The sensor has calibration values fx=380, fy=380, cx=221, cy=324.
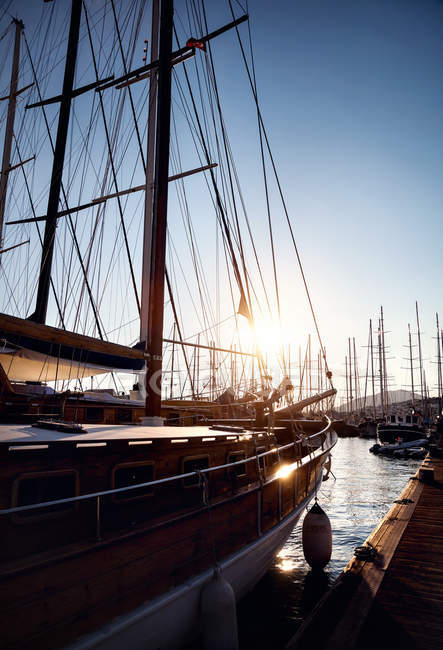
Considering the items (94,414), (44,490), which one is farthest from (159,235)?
(44,490)

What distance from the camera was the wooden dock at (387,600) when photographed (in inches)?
193

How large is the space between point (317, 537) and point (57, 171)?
14.2 meters

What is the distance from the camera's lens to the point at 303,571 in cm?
920

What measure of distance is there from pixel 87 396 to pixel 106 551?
8952 millimetres

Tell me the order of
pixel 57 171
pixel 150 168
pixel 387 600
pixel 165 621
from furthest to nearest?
pixel 57 171, pixel 150 168, pixel 387 600, pixel 165 621

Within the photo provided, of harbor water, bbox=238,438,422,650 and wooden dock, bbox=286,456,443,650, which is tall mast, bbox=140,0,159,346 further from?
wooden dock, bbox=286,456,443,650

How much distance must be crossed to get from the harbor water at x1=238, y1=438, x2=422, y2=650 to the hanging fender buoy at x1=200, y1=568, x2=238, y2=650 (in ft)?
6.18

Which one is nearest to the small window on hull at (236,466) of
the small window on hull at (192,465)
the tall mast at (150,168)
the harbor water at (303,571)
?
the small window on hull at (192,465)

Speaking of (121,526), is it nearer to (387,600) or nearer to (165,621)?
(165,621)

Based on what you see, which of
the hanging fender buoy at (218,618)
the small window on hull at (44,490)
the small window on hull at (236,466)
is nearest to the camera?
the small window on hull at (44,490)

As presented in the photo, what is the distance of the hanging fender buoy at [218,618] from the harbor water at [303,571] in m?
1.88

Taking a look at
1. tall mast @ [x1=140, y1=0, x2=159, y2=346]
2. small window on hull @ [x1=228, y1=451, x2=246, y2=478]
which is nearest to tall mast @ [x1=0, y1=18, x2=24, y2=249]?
tall mast @ [x1=140, y1=0, x2=159, y2=346]

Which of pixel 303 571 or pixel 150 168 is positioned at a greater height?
pixel 150 168

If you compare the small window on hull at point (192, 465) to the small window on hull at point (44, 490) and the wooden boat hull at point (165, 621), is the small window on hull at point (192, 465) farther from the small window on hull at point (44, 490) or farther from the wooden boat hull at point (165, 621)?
the small window on hull at point (44, 490)
